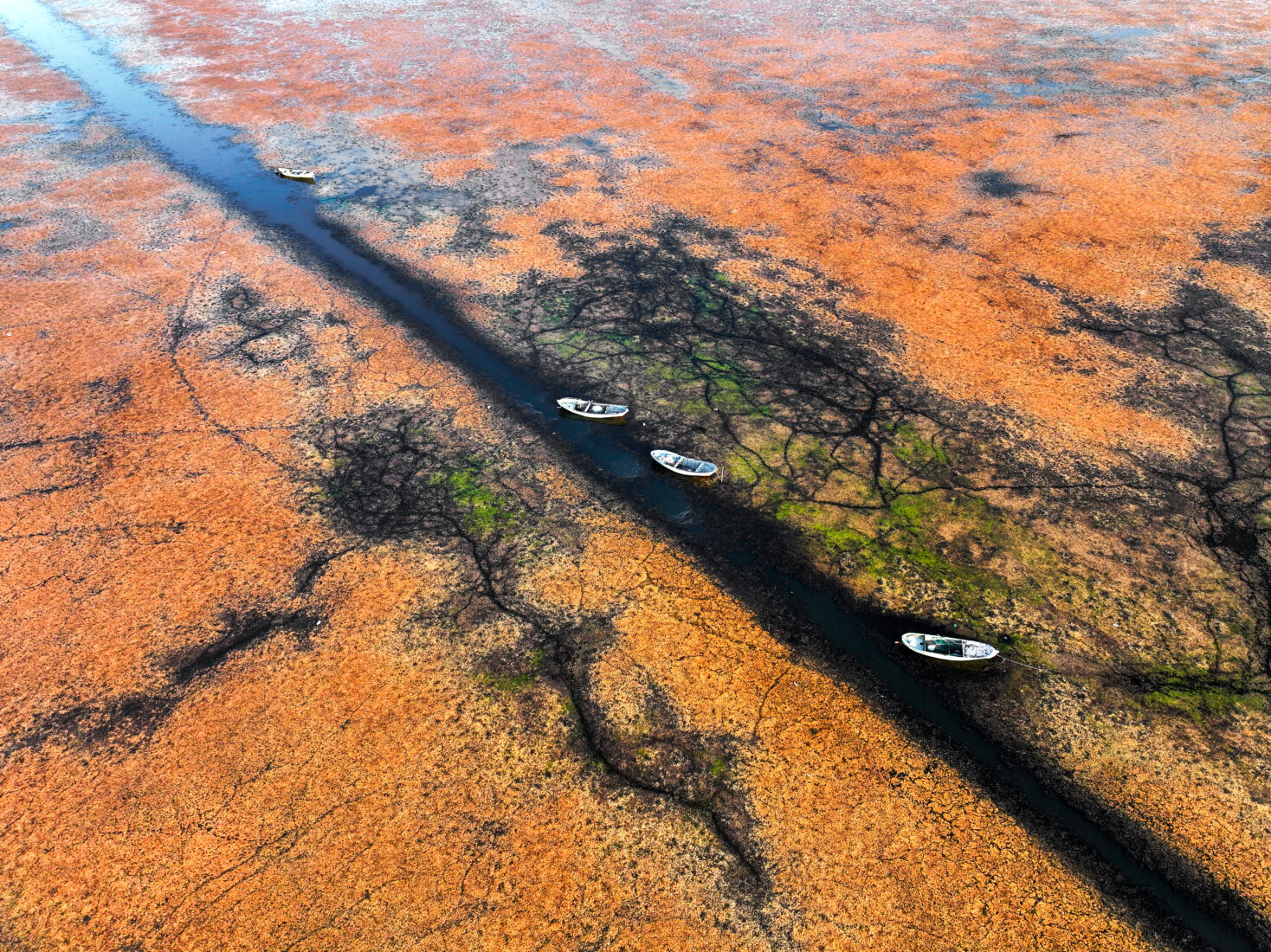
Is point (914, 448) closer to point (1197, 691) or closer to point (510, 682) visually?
point (1197, 691)

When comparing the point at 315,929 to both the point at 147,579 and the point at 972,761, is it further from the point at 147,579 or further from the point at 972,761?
the point at 972,761

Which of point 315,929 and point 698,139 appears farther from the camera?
point 698,139

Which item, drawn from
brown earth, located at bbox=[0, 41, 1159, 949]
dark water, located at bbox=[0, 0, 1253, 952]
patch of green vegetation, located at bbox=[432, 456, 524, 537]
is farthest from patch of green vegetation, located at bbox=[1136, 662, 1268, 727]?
patch of green vegetation, located at bbox=[432, 456, 524, 537]

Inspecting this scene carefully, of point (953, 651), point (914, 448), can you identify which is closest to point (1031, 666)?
point (953, 651)

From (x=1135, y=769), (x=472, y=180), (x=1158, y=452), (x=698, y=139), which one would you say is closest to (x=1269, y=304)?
(x=1158, y=452)

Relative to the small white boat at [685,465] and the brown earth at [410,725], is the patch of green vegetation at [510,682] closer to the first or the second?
the brown earth at [410,725]

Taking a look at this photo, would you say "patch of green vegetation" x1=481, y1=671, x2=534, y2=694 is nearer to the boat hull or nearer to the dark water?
the dark water

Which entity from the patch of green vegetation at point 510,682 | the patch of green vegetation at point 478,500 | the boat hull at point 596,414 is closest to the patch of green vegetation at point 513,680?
the patch of green vegetation at point 510,682
